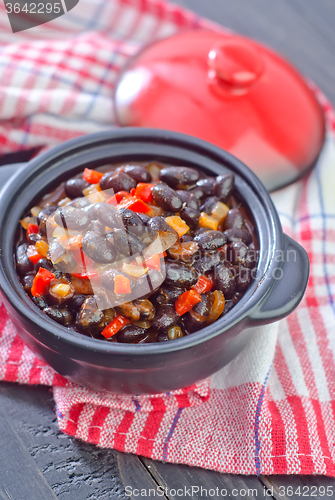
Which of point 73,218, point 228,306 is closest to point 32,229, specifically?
point 73,218

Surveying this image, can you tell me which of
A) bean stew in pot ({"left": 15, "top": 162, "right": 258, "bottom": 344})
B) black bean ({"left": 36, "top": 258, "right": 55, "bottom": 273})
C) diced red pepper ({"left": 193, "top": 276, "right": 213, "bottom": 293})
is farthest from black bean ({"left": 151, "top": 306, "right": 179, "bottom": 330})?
black bean ({"left": 36, "top": 258, "right": 55, "bottom": 273})

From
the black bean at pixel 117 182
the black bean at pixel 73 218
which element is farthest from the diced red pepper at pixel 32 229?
the black bean at pixel 117 182

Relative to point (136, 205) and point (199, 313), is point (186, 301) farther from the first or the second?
point (136, 205)

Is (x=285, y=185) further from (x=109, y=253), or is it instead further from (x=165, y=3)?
(x=165, y=3)

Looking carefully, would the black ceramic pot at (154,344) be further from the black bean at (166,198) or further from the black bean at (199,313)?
the black bean at (166,198)

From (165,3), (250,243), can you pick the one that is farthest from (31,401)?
(165,3)

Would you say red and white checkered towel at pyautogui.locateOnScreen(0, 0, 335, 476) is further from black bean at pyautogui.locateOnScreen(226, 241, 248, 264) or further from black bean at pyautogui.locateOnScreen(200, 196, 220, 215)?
black bean at pyautogui.locateOnScreen(200, 196, 220, 215)
